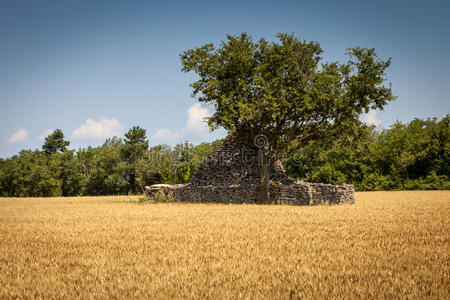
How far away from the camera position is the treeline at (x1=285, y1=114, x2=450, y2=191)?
4253 centimetres

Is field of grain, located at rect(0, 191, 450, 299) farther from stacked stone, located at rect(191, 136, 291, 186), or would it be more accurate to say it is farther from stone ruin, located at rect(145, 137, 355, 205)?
stacked stone, located at rect(191, 136, 291, 186)

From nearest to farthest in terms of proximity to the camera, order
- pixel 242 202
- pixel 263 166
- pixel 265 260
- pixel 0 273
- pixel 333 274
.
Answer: pixel 333 274 → pixel 0 273 → pixel 265 260 → pixel 242 202 → pixel 263 166

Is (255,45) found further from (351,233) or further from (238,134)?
(351,233)

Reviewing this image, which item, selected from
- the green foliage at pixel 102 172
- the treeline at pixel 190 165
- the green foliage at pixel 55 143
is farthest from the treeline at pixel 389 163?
the green foliage at pixel 55 143

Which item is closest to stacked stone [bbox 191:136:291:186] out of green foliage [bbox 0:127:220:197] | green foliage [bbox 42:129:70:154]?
green foliage [bbox 0:127:220:197]

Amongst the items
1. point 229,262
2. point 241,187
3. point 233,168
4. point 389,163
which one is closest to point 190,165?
point 233,168

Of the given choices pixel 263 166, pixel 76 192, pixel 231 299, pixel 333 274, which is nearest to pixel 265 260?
pixel 333 274

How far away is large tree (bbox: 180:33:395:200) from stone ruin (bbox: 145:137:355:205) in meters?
1.34

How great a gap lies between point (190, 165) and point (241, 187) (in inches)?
1269

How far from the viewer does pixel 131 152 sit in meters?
58.4

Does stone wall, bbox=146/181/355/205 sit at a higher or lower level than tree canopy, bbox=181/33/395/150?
lower

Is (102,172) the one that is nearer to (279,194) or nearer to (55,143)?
(55,143)

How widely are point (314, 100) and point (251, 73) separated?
488 centimetres

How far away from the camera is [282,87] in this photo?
785 inches
